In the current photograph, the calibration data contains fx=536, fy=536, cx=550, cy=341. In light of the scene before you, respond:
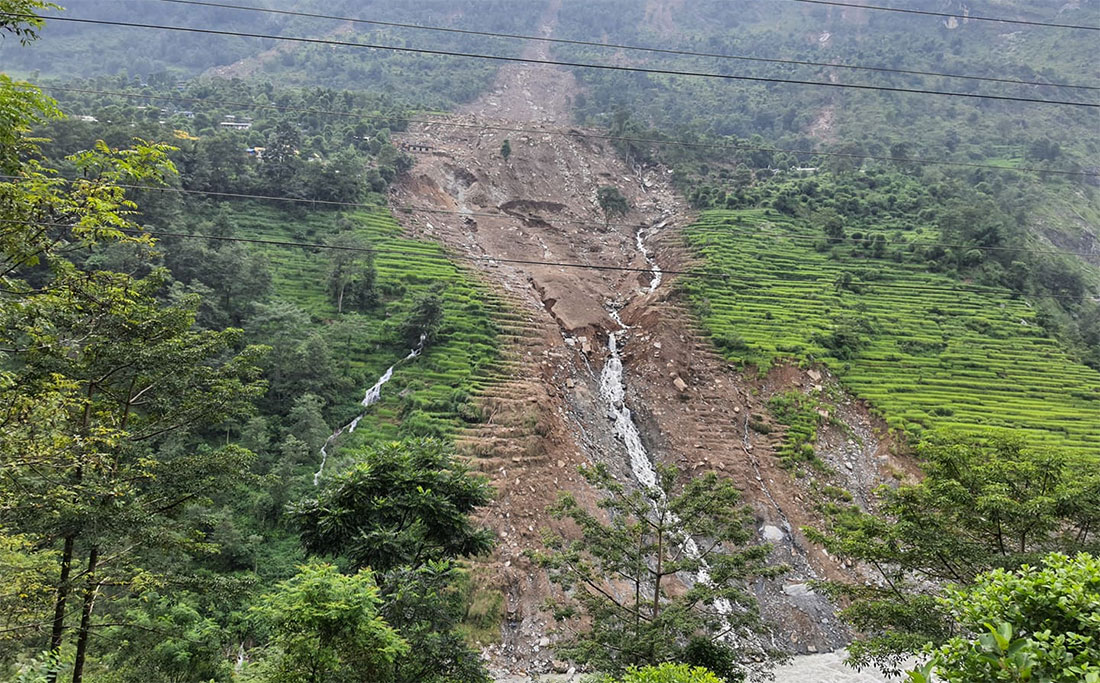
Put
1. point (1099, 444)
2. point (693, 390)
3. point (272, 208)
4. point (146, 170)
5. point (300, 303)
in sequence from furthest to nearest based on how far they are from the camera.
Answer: point (272, 208) < point (300, 303) < point (693, 390) < point (1099, 444) < point (146, 170)

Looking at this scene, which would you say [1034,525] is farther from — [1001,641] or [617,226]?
[617,226]

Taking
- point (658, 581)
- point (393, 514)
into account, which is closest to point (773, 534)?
point (658, 581)

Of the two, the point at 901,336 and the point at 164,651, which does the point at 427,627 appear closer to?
the point at 164,651

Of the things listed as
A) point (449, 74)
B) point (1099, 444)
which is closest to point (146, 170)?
point (1099, 444)

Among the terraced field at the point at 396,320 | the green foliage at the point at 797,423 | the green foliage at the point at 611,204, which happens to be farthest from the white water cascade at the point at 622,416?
the green foliage at the point at 611,204

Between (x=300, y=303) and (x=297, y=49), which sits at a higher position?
(x=297, y=49)

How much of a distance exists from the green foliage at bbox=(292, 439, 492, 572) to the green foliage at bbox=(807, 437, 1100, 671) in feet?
23.1

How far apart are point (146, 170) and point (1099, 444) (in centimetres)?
3209

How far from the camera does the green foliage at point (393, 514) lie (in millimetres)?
8688

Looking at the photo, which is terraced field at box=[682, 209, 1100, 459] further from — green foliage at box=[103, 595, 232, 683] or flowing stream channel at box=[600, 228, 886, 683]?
green foliage at box=[103, 595, 232, 683]

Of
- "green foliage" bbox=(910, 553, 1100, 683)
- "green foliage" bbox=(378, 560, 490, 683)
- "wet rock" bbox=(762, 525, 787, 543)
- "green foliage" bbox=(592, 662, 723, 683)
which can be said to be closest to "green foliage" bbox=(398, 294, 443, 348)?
"wet rock" bbox=(762, 525, 787, 543)

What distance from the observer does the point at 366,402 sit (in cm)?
2102

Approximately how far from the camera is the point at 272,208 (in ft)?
104

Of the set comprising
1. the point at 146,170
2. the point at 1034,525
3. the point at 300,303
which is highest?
the point at 146,170
